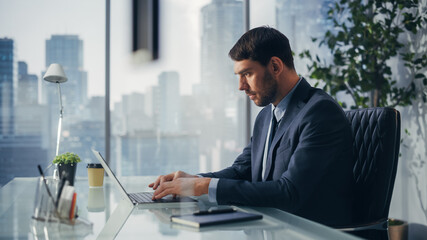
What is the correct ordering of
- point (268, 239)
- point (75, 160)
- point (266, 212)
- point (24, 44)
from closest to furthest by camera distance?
1. point (268, 239)
2. point (266, 212)
3. point (75, 160)
4. point (24, 44)

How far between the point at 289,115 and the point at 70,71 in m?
2.88

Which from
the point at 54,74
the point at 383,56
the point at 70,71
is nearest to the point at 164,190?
the point at 54,74

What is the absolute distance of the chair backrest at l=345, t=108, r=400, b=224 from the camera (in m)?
1.53

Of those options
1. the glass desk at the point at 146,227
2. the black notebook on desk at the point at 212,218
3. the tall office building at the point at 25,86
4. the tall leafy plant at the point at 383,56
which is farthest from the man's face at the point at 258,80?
the tall office building at the point at 25,86

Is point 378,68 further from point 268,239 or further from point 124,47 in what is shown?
point 268,239

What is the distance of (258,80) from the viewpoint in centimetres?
180

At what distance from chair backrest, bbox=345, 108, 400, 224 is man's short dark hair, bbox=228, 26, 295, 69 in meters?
0.44

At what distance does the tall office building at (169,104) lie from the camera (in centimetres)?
428

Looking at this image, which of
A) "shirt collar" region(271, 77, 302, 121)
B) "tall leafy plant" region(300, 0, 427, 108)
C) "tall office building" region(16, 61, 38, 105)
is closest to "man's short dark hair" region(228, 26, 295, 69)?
"shirt collar" region(271, 77, 302, 121)

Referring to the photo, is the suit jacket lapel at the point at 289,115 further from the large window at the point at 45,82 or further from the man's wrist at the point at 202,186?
the large window at the point at 45,82

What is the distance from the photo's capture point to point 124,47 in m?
4.12

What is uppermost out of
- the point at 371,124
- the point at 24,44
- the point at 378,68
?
the point at 24,44

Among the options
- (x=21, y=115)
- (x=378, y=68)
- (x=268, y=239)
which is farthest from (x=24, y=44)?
(x=268, y=239)

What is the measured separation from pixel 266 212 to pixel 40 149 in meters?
3.26
